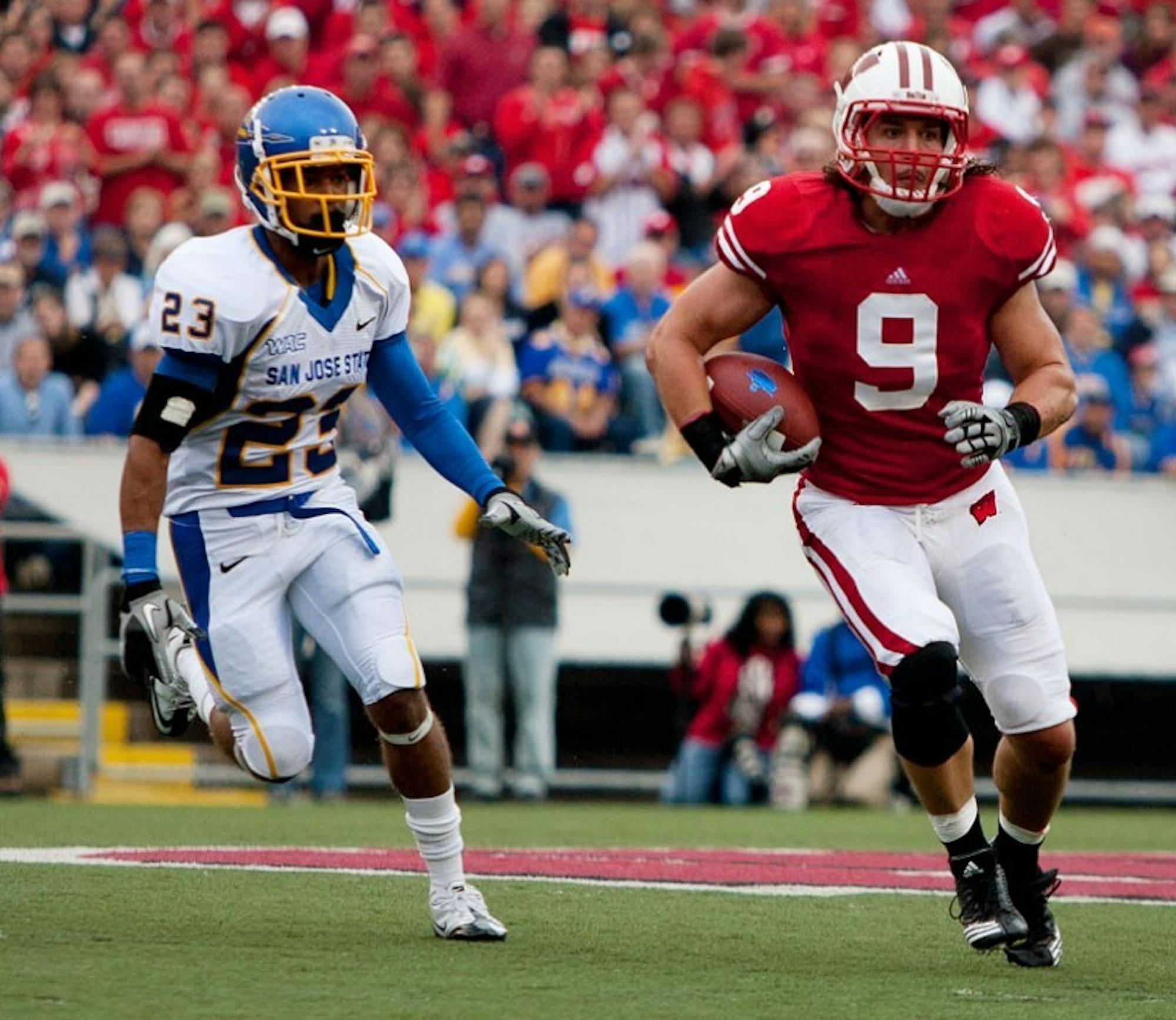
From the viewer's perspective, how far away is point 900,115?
5004 millimetres

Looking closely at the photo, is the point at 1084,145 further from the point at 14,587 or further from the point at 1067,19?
the point at 14,587

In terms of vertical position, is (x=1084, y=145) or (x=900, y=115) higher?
(x=1084, y=145)

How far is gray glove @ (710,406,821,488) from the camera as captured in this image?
4.84 m

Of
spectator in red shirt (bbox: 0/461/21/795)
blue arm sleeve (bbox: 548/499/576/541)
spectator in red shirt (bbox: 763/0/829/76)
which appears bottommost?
spectator in red shirt (bbox: 0/461/21/795)

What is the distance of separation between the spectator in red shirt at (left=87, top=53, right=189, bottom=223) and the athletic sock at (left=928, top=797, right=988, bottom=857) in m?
8.18

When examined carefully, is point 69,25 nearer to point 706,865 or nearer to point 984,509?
point 706,865

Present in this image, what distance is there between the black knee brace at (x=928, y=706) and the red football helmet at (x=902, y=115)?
976 mm

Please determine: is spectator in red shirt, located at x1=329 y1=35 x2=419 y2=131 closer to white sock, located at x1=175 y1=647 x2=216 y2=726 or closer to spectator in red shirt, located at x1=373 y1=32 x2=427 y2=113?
spectator in red shirt, located at x1=373 y1=32 x2=427 y2=113

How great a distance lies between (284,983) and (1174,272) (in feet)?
32.8

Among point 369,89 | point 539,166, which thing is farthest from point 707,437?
point 369,89

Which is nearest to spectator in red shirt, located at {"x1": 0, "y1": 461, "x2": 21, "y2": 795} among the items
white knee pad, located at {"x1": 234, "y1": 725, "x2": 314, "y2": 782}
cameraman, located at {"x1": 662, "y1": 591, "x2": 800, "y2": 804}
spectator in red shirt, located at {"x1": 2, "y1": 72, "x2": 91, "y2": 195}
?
spectator in red shirt, located at {"x1": 2, "y1": 72, "x2": 91, "y2": 195}

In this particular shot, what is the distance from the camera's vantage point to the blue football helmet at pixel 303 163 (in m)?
4.98

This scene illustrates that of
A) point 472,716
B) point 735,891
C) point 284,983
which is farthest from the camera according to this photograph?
point 472,716

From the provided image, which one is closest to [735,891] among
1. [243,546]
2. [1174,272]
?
[243,546]
